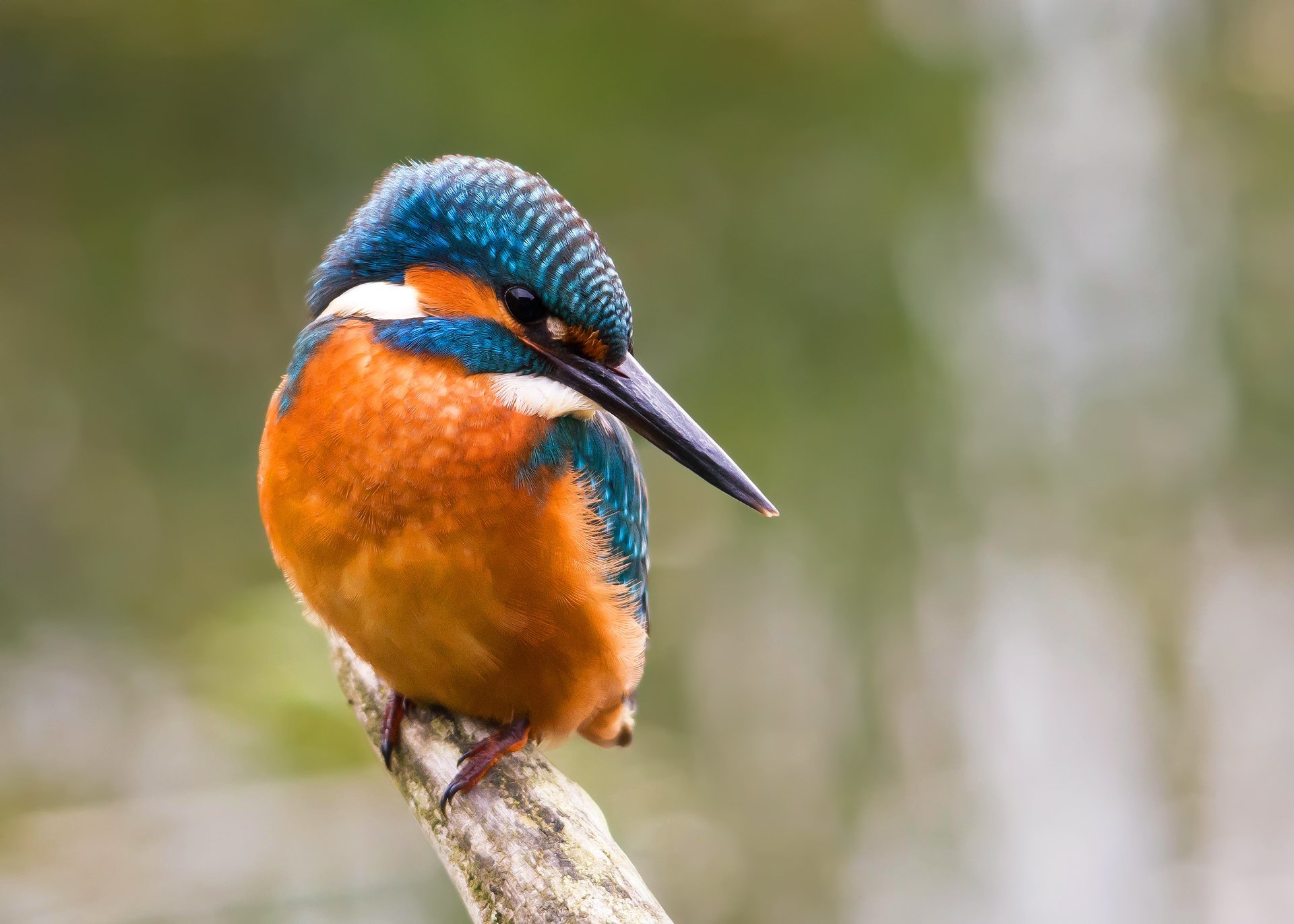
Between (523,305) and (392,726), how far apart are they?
2.23ft

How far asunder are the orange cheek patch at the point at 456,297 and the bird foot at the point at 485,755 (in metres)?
0.58

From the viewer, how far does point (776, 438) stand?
17.0 feet

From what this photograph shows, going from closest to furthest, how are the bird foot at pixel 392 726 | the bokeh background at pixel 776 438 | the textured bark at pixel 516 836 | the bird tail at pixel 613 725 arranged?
the textured bark at pixel 516 836 < the bird foot at pixel 392 726 < the bird tail at pixel 613 725 < the bokeh background at pixel 776 438

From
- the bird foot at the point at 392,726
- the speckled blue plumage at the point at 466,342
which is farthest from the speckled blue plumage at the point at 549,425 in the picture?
the bird foot at the point at 392,726

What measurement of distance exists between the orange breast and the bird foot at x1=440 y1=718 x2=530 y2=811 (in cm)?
8

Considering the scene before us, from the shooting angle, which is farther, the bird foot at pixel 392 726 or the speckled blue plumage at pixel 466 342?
the bird foot at pixel 392 726

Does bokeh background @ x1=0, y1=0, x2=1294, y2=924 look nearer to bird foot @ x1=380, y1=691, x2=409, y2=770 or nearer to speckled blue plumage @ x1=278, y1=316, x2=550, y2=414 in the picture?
bird foot @ x1=380, y1=691, x2=409, y2=770

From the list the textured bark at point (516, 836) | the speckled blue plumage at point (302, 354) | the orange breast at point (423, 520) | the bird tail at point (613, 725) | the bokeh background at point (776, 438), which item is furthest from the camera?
the bokeh background at point (776, 438)

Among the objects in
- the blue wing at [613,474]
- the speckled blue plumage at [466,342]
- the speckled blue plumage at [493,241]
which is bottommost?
the blue wing at [613,474]

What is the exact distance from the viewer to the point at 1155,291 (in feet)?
21.3

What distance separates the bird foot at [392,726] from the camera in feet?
5.74

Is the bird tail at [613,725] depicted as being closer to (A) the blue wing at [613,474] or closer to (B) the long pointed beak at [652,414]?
(A) the blue wing at [613,474]

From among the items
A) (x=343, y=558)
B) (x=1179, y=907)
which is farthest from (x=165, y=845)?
(x=1179, y=907)

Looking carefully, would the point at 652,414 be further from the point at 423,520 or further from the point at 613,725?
the point at 613,725
